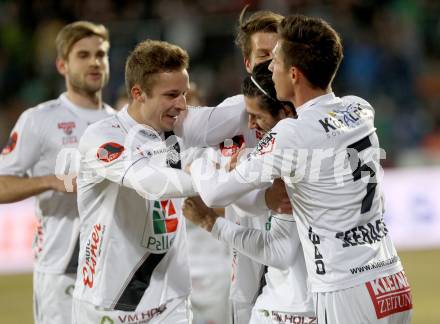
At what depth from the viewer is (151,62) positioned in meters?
4.95

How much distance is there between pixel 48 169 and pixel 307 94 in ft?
8.58

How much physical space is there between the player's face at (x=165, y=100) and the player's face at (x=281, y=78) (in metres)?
0.63

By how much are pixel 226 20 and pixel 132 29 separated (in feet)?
5.23

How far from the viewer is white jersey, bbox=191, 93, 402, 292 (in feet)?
14.7

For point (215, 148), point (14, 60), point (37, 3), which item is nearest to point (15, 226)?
point (14, 60)

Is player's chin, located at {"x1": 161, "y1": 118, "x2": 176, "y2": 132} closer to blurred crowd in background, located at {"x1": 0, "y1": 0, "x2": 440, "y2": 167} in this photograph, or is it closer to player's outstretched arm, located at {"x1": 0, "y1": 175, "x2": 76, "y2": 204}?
player's outstretched arm, located at {"x1": 0, "y1": 175, "x2": 76, "y2": 204}

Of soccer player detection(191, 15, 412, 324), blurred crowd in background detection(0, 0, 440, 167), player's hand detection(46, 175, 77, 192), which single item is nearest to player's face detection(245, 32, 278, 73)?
soccer player detection(191, 15, 412, 324)

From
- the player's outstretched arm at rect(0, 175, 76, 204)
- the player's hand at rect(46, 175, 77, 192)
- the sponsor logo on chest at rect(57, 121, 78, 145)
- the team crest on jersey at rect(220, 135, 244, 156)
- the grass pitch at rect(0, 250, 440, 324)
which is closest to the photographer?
the team crest on jersey at rect(220, 135, 244, 156)

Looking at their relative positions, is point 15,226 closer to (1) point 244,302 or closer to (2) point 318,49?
(1) point 244,302

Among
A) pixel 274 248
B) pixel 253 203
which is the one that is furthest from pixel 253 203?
pixel 274 248

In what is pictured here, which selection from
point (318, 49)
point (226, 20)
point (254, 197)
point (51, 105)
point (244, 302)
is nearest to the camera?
point (318, 49)

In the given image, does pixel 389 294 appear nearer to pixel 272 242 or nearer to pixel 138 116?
pixel 272 242

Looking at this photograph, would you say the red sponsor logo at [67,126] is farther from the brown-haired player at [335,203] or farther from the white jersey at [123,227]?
the brown-haired player at [335,203]

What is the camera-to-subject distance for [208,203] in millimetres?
4621
